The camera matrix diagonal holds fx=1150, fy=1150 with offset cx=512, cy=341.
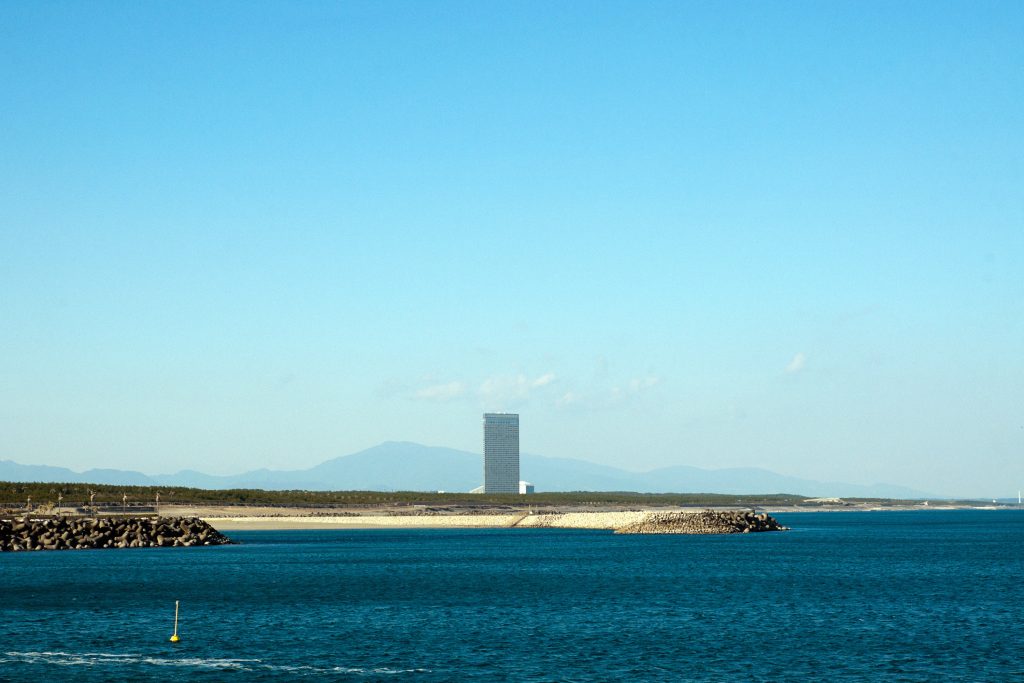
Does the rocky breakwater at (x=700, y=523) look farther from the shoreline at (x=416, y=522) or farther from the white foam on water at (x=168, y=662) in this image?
the white foam on water at (x=168, y=662)

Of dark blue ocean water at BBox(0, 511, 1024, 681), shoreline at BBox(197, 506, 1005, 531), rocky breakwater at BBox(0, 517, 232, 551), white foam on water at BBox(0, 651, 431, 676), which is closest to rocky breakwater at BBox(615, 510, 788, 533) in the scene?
shoreline at BBox(197, 506, 1005, 531)

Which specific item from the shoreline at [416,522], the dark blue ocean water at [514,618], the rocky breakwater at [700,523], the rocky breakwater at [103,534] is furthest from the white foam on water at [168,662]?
the shoreline at [416,522]

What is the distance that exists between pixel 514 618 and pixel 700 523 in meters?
110

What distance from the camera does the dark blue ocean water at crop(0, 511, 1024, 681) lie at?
40.5 meters

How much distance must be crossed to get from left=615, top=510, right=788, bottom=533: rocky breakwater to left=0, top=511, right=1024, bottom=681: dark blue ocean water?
5696cm

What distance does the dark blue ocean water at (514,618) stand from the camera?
4047cm

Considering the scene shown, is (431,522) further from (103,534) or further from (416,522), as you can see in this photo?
(103,534)

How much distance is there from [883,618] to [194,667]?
106ft

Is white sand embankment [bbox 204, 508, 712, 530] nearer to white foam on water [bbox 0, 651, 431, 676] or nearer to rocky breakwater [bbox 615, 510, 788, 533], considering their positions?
rocky breakwater [bbox 615, 510, 788, 533]

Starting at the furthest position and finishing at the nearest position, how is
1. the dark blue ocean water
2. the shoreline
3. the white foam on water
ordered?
the shoreline
the dark blue ocean water
the white foam on water

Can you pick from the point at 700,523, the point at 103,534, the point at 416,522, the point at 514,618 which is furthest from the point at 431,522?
the point at 514,618

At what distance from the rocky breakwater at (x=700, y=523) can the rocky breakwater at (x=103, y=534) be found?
62.7m

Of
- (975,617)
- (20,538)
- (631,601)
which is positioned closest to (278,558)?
(20,538)

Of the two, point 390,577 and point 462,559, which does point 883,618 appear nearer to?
point 390,577
